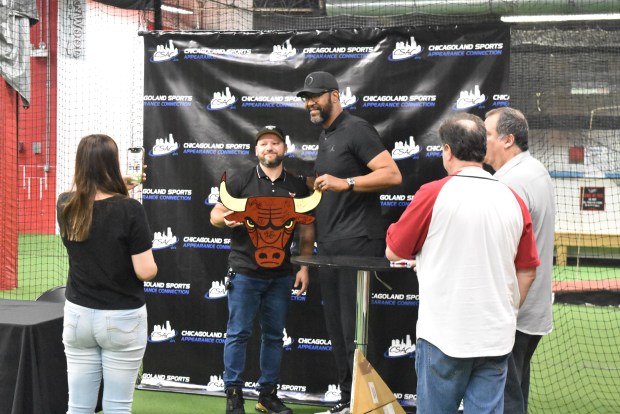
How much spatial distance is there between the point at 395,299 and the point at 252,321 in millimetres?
967

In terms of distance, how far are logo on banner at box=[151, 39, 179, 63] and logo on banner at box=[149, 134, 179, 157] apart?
0.54 m

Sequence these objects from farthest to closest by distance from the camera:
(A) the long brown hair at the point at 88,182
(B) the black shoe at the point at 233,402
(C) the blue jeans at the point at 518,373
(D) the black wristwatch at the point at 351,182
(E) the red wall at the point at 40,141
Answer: (E) the red wall at the point at 40,141
(B) the black shoe at the point at 233,402
(D) the black wristwatch at the point at 351,182
(C) the blue jeans at the point at 518,373
(A) the long brown hair at the point at 88,182

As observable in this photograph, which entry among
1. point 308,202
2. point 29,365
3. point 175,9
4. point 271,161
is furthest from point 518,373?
point 175,9

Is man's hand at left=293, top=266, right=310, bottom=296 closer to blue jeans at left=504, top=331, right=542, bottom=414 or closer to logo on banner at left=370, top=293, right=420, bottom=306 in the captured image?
logo on banner at left=370, top=293, right=420, bottom=306

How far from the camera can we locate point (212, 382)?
16.8 ft

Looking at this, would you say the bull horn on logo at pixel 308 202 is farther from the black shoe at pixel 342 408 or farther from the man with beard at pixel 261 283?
the black shoe at pixel 342 408

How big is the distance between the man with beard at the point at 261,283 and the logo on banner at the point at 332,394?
0.43 meters

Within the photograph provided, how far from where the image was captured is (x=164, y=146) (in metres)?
5.17

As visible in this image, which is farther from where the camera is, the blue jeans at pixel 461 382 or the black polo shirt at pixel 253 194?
the black polo shirt at pixel 253 194

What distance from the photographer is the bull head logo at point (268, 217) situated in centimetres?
426

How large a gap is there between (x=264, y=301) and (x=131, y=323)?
5.37 feet

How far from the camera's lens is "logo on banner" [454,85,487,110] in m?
4.61

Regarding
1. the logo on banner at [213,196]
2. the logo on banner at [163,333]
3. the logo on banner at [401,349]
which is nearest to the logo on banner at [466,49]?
the logo on banner at [213,196]

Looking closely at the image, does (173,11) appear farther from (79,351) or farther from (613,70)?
(613,70)
